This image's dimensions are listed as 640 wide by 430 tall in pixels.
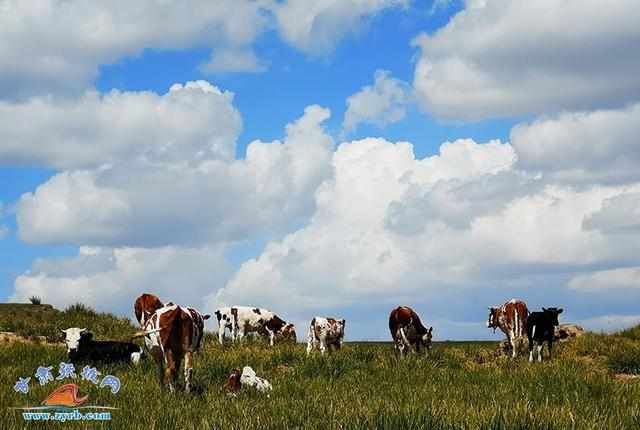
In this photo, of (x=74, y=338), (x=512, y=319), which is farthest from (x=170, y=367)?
(x=512, y=319)

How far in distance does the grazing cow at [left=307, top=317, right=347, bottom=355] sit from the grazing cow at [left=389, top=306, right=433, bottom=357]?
1777mm

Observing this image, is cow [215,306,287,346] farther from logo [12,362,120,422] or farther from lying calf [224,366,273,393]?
logo [12,362,120,422]

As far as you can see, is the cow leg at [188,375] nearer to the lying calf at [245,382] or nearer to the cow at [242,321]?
the lying calf at [245,382]

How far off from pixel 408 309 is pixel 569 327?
409 inches

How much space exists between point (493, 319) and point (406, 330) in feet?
17.0

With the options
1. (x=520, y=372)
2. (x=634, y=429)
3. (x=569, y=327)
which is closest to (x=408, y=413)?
(x=634, y=429)

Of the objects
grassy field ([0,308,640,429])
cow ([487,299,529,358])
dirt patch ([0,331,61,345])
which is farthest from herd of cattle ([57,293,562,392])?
dirt patch ([0,331,61,345])

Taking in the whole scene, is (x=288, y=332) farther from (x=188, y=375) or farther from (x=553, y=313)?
(x=188, y=375)

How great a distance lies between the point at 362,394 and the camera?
11.8 metres

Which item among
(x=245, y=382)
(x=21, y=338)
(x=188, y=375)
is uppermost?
(x=21, y=338)

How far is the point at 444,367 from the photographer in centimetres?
1720

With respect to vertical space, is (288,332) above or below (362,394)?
above

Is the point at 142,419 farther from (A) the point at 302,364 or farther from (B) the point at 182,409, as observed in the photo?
(A) the point at 302,364

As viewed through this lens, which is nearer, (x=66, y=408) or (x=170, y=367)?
(x=66, y=408)
